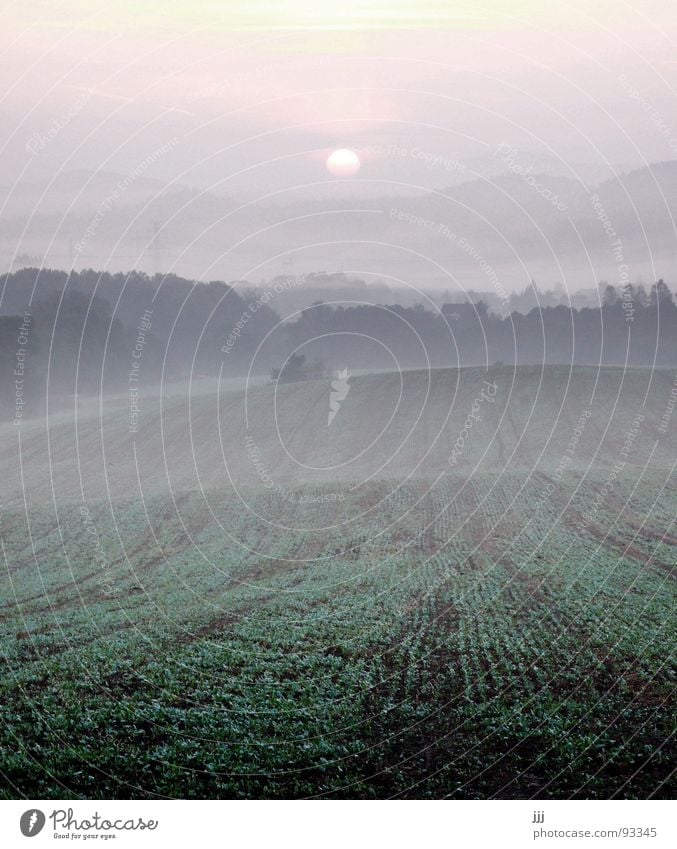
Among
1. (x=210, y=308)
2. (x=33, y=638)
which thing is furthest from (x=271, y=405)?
(x=33, y=638)

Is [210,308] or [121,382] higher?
[210,308]

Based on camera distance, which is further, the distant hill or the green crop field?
the distant hill

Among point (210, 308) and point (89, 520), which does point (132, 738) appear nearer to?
A: point (89, 520)

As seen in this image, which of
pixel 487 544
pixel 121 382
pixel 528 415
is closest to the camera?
pixel 487 544

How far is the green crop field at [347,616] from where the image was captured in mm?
19312

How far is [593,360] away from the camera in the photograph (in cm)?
11375

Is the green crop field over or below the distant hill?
below

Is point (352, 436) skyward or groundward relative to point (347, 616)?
skyward

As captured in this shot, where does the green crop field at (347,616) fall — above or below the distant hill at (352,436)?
below

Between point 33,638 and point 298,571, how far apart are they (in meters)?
15.9

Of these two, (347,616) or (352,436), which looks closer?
(347,616)

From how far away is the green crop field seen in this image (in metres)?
19.3

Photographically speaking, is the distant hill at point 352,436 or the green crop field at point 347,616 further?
the distant hill at point 352,436

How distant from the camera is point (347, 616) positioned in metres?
32.4
